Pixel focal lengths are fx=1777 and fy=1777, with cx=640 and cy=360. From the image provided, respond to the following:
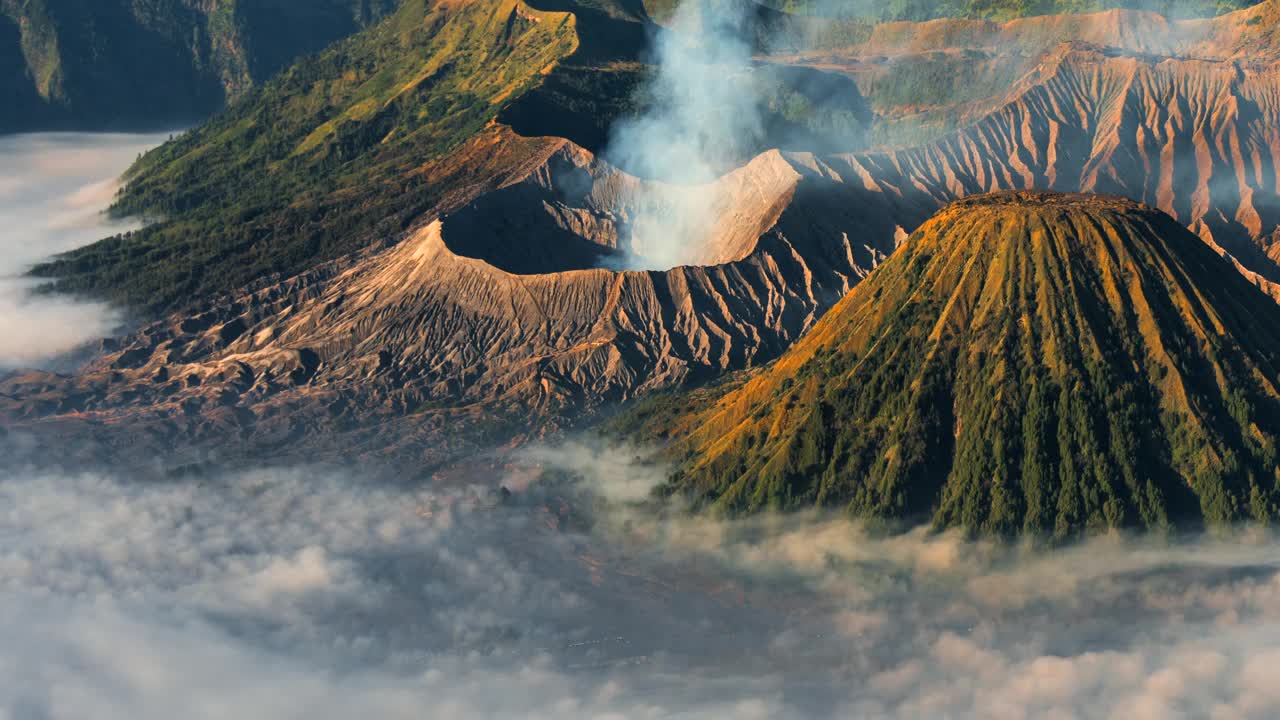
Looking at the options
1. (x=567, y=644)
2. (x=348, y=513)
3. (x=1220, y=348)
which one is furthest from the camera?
(x=348, y=513)

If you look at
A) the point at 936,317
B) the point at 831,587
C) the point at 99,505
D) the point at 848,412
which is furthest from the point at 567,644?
the point at 99,505

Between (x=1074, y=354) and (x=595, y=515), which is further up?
(x=1074, y=354)

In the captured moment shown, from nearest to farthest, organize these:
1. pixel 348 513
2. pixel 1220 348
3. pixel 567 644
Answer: pixel 567 644 < pixel 1220 348 < pixel 348 513

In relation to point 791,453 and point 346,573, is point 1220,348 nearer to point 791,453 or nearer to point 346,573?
point 791,453

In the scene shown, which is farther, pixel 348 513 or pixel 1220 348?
pixel 348 513

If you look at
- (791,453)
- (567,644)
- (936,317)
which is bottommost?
(567,644)

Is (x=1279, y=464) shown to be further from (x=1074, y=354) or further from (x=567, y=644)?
(x=567, y=644)
